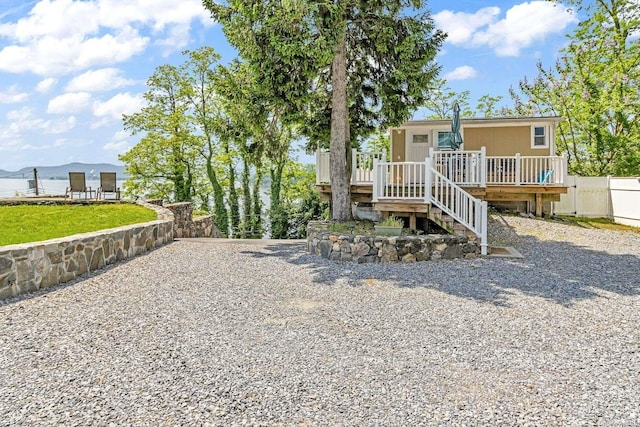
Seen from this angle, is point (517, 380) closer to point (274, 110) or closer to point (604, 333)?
point (604, 333)

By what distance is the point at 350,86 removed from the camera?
37.4 feet

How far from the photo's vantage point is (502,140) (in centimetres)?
1426

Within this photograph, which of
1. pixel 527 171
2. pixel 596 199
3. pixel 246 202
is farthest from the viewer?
pixel 246 202

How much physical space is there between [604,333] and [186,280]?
5.29 m

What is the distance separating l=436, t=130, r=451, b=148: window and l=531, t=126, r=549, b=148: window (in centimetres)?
287

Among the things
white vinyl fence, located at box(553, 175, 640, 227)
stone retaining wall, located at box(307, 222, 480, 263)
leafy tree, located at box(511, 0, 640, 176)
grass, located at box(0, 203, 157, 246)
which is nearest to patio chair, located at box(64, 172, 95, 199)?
grass, located at box(0, 203, 157, 246)

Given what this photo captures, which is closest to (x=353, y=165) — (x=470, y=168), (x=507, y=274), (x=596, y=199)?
(x=470, y=168)

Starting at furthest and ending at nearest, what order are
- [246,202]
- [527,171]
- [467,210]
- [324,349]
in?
1. [246,202]
2. [527,171]
3. [467,210]
4. [324,349]

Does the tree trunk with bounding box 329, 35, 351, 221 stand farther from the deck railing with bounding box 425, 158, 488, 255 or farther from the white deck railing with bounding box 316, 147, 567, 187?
the deck railing with bounding box 425, 158, 488, 255

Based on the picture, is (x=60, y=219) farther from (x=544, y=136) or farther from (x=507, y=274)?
(x=544, y=136)

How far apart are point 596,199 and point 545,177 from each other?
12.9 ft

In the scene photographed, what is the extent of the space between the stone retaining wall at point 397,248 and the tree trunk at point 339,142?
2.23 metres

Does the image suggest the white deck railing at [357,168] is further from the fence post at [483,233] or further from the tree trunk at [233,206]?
the tree trunk at [233,206]

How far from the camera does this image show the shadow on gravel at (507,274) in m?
5.61
